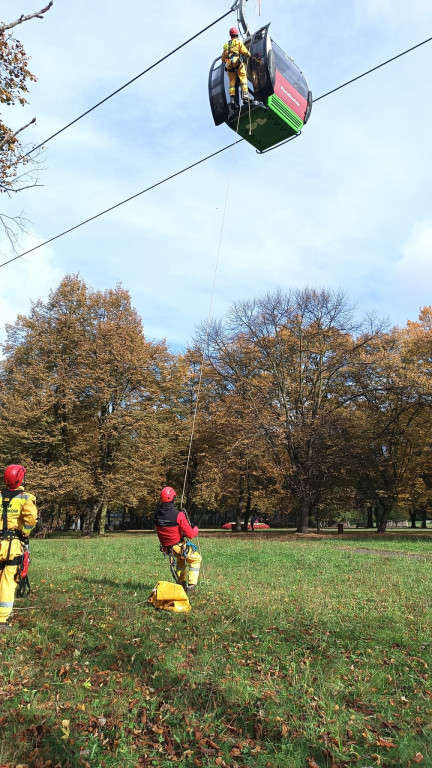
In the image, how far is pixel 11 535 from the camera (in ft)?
23.7

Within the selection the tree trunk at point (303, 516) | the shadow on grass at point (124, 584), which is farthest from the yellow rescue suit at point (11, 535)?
the tree trunk at point (303, 516)

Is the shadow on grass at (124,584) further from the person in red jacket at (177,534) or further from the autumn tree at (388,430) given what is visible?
the autumn tree at (388,430)

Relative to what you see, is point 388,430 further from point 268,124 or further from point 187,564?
point 268,124

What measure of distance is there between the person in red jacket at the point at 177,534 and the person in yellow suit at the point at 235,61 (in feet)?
22.4

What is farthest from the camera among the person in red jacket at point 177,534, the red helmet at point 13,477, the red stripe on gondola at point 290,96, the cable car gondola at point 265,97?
the person in red jacket at point 177,534

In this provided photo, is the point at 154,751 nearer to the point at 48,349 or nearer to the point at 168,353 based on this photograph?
the point at 48,349

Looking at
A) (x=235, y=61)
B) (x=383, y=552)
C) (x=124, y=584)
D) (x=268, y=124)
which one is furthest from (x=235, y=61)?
(x=383, y=552)

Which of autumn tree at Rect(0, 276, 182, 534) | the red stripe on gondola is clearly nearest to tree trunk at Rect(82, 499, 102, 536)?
autumn tree at Rect(0, 276, 182, 534)

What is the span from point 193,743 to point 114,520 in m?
85.2

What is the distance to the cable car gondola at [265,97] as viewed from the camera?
7773mm

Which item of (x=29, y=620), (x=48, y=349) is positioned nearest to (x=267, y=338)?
(x=48, y=349)

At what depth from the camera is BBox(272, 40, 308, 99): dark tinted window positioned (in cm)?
803

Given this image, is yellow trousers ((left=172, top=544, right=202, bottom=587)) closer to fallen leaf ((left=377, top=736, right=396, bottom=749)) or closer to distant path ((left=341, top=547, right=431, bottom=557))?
fallen leaf ((left=377, top=736, right=396, bottom=749))

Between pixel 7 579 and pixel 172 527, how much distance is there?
2.98 m
